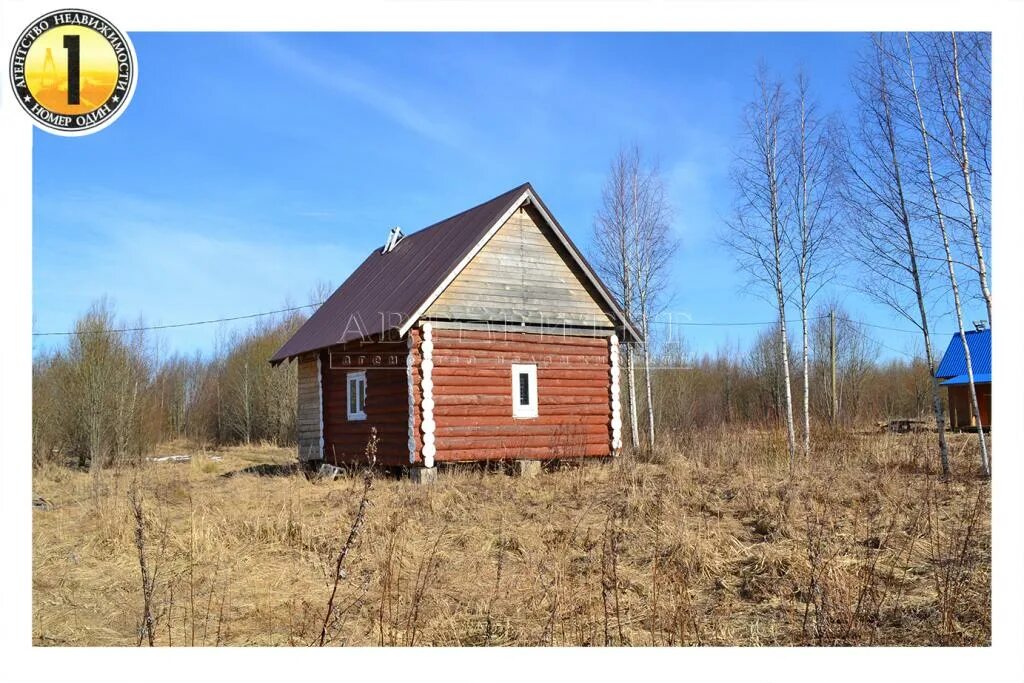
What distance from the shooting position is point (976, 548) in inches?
368

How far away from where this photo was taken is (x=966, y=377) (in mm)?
28062

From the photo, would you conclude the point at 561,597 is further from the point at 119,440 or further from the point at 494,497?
the point at 119,440

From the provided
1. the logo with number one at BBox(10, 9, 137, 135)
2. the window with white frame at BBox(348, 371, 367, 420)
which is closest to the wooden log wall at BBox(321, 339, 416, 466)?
the window with white frame at BBox(348, 371, 367, 420)

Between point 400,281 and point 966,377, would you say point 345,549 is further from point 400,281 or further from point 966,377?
point 966,377

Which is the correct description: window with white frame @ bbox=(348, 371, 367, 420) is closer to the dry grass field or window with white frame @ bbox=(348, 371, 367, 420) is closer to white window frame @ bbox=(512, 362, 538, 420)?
the dry grass field

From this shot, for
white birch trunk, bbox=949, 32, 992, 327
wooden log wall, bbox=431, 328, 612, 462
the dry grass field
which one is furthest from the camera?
wooden log wall, bbox=431, 328, 612, 462

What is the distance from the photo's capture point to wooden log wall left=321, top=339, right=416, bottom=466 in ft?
54.4

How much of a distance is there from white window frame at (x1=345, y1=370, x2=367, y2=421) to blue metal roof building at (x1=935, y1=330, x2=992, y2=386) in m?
20.1

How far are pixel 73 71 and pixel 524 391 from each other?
1204 centimetres

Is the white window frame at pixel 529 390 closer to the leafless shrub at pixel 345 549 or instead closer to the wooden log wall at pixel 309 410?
the wooden log wall at pixel 309 410

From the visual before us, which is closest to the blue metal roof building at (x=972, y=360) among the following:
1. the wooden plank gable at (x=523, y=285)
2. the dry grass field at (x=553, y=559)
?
the dry grass field at (x=553, y=559)

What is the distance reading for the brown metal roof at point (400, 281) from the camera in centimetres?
1644

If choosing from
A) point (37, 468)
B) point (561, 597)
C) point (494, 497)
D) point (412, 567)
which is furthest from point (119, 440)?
point (561, 597)

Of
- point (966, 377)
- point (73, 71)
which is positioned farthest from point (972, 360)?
point (73, 71)
